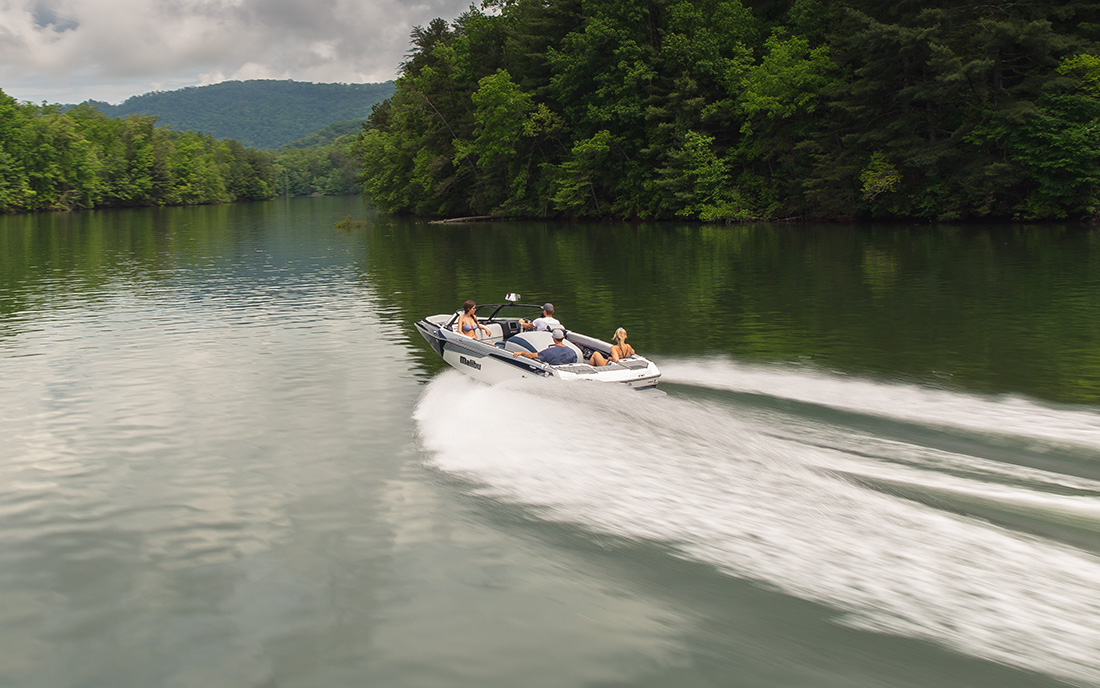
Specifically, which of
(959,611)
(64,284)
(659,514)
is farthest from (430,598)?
(64,284)

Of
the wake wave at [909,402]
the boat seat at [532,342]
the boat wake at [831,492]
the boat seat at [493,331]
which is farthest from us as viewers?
the boat seat at [493,331]

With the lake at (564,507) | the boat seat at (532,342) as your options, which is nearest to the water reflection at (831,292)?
the lake at (564,507)

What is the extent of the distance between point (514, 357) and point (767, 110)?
133ft

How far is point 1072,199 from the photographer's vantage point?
40.6 metres

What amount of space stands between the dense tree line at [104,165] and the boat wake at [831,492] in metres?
89.1

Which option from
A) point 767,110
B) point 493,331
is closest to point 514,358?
point 493,331

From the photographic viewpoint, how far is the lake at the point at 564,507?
21.0 feet

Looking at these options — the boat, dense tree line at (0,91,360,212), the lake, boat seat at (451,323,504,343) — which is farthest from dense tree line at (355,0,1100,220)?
dense tree line at (0,91,360,212)

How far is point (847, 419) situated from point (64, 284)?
27.3 metres

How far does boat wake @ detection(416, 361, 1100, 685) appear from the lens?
6781 mm

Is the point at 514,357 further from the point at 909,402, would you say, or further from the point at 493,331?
the point at 909,402

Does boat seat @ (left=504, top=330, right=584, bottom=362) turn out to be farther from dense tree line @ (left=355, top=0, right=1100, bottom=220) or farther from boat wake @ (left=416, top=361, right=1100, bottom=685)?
dense tree line @ (left=355, top=0, right=1100, bottom=220)

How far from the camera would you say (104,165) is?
11381cm

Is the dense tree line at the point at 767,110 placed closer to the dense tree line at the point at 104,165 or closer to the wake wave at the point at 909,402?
the wake wave at the point at 909,402
